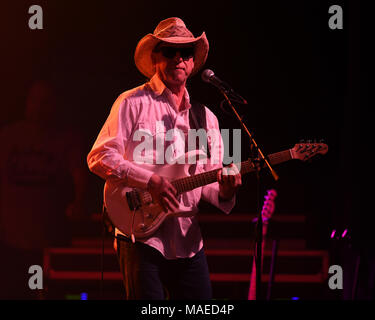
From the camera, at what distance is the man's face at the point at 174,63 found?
3.22 meters

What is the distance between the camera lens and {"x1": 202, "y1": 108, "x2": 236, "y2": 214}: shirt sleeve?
3289 mm

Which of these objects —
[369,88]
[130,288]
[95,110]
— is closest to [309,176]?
[369,88]

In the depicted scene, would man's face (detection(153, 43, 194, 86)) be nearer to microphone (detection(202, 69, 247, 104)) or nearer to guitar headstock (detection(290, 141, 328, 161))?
microphone (detection(202, 69, 247, 104))

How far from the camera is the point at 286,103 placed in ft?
19.3

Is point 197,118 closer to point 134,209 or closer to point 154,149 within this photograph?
point 154,149

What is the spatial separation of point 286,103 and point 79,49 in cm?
239

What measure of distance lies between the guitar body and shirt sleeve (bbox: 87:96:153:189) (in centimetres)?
→ 8

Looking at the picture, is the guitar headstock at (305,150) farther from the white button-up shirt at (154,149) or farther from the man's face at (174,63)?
the man's face at (174,63)

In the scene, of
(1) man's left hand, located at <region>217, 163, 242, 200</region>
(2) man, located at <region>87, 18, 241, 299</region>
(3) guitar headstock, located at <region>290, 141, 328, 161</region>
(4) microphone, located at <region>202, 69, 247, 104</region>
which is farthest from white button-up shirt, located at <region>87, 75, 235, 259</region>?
(3) guitar headstock, located at <region>290, 141, 328, 161</region>

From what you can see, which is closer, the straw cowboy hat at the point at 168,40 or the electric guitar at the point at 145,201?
the electric guitar at the point at 145,201

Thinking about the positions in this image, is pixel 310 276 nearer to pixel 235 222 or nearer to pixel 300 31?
pixel 235 222

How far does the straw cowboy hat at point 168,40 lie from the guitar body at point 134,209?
75 centimetres

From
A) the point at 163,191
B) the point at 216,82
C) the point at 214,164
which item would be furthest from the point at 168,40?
the point at 163,191

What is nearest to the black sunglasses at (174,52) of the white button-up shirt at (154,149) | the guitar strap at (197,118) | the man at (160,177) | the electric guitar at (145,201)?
the man at (160,177)
